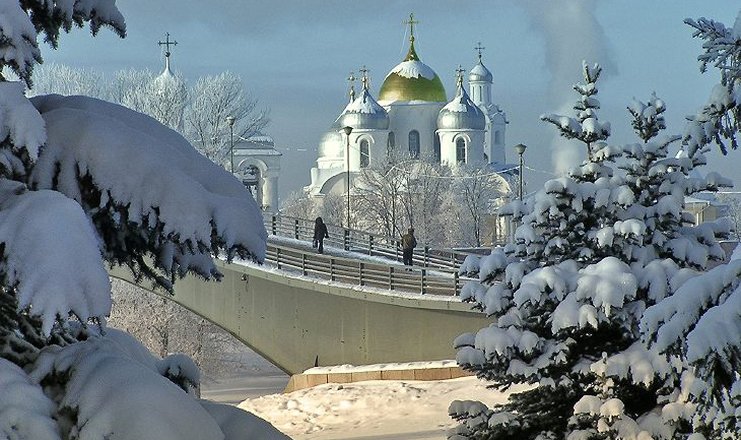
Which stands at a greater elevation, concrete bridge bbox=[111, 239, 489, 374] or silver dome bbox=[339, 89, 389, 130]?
silver dome bbox=[339, 89, 389, 130]

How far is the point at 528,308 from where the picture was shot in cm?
1238

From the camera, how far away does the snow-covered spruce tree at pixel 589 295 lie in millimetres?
11680

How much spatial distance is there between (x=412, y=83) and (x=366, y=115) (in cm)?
808

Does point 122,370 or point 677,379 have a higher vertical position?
point 122,370

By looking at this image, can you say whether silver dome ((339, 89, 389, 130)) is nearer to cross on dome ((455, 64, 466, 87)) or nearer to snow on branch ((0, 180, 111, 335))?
cross on dome ((455, 64, 466, 87))

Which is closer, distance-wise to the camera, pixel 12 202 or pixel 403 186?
pixel 12 202

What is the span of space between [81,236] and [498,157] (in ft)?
408

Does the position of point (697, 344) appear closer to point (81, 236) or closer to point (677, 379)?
point (81, 236)

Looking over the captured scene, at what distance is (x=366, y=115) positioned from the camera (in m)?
112

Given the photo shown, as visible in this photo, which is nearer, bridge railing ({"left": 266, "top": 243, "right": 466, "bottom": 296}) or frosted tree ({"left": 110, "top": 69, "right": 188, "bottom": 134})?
bridge railing ({"left": 266, "top": 243, "right": 466, "bottom": 296})

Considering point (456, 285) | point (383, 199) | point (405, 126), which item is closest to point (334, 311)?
point (456, 285)

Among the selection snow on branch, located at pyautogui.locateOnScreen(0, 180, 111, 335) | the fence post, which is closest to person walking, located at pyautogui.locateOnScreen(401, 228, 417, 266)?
the fence post

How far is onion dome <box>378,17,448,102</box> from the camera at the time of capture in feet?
385

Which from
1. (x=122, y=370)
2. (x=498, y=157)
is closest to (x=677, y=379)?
(x=122, y=370)
